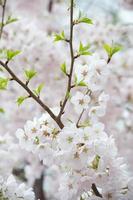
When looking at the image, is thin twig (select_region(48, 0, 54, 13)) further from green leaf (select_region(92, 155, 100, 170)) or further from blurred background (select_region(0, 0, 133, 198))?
green leaf (select_region(92, 155, 100, 170))

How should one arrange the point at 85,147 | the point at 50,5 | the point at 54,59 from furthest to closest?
the point at 50,5 < the point at 54,59 < the point at 85,147

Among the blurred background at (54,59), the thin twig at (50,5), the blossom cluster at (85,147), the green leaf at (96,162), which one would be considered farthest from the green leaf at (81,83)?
the thin twig at (50,5)

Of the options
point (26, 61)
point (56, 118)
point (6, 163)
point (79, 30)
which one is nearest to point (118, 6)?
point (79, 30)

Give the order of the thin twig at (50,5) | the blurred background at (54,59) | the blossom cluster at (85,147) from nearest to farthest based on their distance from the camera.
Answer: the blossom cluster at (85,147) < the blurred background at (54,59) < the thin twig at (50,5)

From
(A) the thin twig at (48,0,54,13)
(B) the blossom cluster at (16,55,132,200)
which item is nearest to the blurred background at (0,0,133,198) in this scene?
(A) the thin twig at (48,0,54,13)

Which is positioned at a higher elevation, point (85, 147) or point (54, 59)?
point (54, 59)

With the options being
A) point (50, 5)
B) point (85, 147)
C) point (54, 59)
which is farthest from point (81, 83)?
point (50, 5)

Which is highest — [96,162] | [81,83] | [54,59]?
[54,59]

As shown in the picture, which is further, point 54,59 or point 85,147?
point 54,59

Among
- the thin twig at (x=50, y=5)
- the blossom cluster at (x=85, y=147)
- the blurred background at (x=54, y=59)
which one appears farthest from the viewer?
the thin twig at (x=50, y=5)

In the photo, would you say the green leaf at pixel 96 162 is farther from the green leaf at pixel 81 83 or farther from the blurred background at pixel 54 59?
the blurred background at pixel 54 59

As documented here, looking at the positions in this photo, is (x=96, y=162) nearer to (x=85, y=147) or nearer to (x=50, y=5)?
(x=85, y=147)
